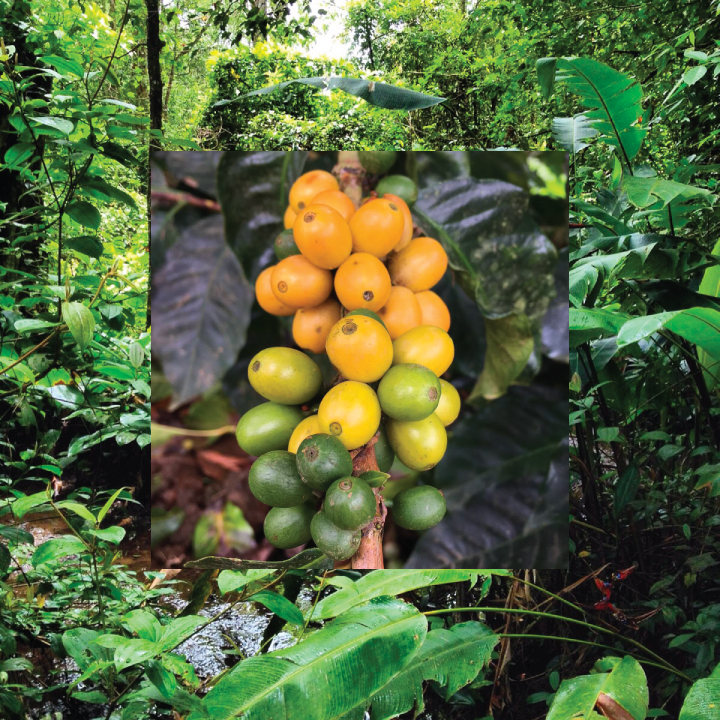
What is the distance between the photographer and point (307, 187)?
1021 millimetres

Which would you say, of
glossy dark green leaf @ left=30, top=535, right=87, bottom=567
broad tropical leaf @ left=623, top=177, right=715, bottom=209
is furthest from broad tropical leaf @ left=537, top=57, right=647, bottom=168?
glossy dark green leaf @ left=30, top=535, right=87, bottom=567

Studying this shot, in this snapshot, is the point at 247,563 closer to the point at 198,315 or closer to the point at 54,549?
the point at 54,549

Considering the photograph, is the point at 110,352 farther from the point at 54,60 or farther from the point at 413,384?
the point at 413,384

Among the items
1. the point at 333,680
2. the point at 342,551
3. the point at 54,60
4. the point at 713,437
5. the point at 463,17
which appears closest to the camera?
the point at 333,680

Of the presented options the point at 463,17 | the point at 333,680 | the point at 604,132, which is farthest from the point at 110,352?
the point at 463,17

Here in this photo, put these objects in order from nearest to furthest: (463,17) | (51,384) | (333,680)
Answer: (333,680) → (51,384) → (463,17)

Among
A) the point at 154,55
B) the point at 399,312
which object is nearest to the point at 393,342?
the point at 399,312

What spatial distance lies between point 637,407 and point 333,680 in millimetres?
818

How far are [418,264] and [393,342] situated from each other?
0.13m

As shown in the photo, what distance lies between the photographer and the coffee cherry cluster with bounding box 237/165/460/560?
0.92 meters

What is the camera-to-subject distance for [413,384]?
3.02 ft

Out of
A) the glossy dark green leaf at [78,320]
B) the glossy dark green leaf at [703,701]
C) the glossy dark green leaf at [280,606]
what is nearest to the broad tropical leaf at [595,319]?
the glossy dark green leaf at [703,701]

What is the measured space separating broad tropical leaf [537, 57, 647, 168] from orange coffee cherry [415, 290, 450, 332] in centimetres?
47

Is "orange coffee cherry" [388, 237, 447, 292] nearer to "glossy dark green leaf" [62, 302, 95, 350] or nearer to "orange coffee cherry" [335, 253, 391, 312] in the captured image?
"orange coffee cherry" [335, 253, 391, 312]
